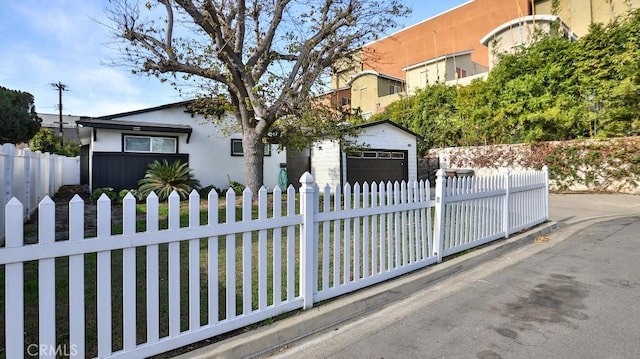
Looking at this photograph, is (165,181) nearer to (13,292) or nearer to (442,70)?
(13,292)

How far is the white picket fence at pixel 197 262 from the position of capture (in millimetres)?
1969

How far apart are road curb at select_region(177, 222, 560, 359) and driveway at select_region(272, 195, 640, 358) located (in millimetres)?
94

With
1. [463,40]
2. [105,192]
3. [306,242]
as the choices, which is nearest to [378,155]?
[105,192]

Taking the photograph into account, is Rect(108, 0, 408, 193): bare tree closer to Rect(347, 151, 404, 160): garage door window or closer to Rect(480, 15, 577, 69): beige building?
Rect(347, 151, 404, 160): garage door window

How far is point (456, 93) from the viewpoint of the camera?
22.0 m

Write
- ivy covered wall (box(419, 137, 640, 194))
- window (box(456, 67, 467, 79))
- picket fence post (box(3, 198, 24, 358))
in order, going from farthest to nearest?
window (box(456, 67, 467, 79))
ivy covered wall (box(419, 137, 640, 194))
picket fence post (box(3, 198, 24, 358))

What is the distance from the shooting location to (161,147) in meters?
12.8

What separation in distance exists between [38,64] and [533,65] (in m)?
21.7

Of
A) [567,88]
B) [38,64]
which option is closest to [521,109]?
[567,88]

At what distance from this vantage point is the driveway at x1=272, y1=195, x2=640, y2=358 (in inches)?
104

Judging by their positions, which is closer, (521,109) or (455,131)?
(521,109)

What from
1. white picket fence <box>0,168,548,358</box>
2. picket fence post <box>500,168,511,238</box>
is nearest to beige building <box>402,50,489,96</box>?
picket fence post <box>500,168,511,238</box>

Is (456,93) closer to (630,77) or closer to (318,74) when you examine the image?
(630,77)

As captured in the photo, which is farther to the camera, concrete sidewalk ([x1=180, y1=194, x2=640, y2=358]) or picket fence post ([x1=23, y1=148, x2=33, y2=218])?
picket fence post ([x1=23, y1=148, x2=33, y2=218])
